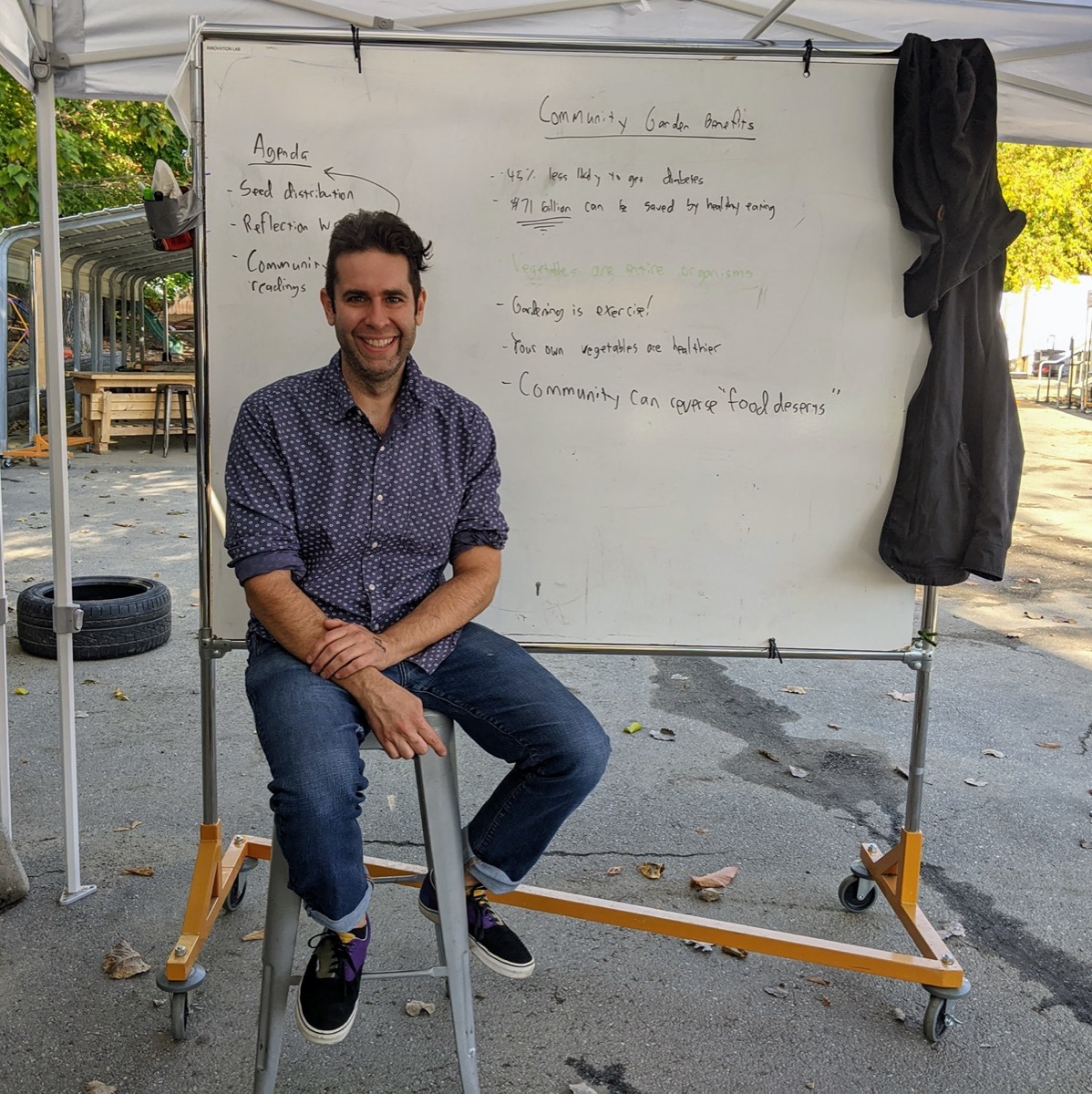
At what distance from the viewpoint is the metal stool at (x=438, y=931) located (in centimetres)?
250

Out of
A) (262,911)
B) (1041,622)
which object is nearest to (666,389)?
(262,911)

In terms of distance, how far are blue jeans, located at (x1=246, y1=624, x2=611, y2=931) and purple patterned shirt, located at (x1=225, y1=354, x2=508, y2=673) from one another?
4.2 inches

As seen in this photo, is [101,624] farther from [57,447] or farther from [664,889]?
[664,889]

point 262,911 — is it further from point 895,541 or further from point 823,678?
point 823,678

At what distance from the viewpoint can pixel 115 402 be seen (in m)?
14.6

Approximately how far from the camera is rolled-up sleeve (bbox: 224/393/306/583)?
2715 millimetres

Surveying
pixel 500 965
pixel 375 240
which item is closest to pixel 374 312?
pixel 375 240

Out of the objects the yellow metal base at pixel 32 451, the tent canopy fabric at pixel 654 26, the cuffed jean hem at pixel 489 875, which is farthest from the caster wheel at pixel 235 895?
the yellow metal base at pixel 32 451

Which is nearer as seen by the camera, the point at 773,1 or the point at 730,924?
the point at 730,924

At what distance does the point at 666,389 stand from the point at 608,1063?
1838mm

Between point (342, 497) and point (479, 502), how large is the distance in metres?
0.38

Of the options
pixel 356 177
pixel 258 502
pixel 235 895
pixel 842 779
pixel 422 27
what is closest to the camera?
pixel 258 502

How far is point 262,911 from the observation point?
3.48 metres

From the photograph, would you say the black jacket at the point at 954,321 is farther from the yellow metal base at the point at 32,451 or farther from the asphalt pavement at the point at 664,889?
the yellow metal base at the point at 32,451
